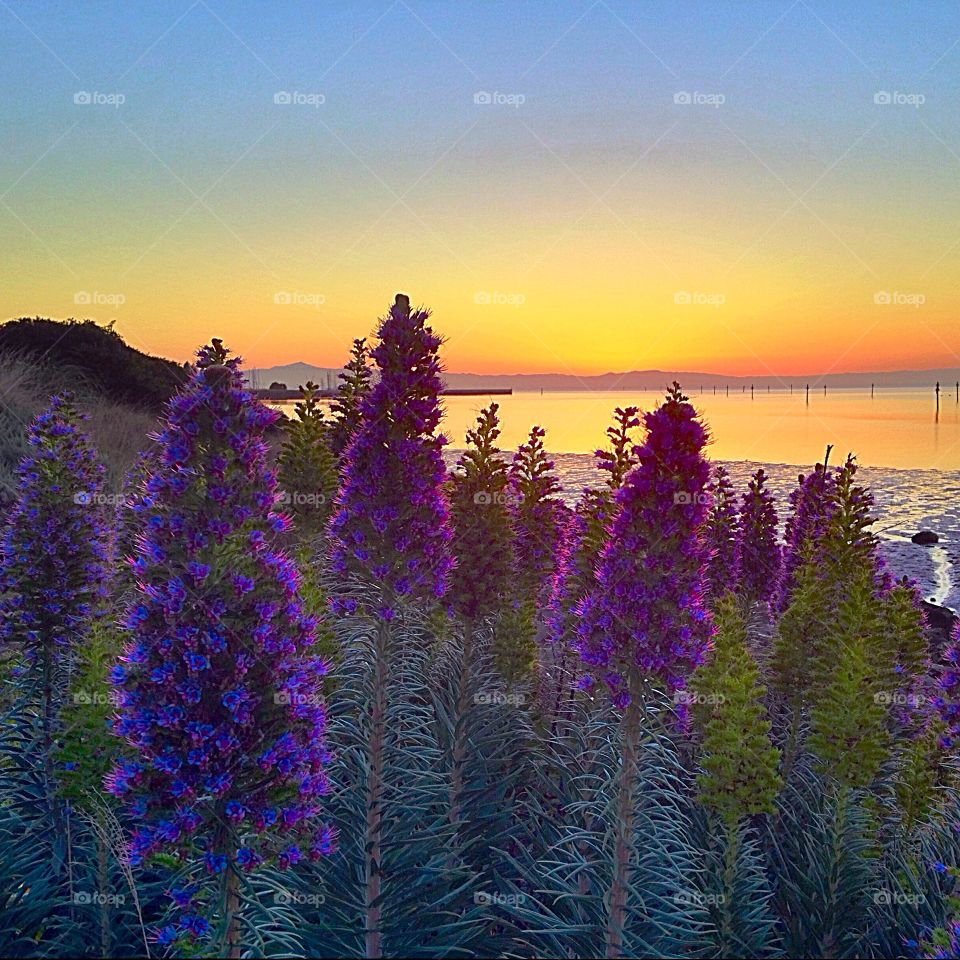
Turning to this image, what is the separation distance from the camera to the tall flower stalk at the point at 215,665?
385cm

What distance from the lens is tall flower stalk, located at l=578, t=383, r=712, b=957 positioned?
219 inches

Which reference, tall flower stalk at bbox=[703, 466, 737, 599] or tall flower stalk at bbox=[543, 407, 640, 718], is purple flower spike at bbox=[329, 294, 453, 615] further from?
tall flower stalk at bbox=[703, 466, 737, 599]

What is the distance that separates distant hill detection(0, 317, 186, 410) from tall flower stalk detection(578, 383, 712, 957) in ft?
109

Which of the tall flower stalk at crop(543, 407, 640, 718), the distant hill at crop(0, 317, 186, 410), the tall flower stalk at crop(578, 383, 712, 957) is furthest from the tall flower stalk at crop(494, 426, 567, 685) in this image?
the distant hill at crop(0, 317, 186, 410)

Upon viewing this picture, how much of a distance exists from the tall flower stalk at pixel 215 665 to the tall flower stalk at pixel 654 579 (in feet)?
8.41

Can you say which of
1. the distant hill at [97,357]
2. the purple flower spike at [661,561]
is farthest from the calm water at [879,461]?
the distant hill at [97,357]

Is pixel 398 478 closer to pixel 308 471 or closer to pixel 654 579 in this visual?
pixel 654 579

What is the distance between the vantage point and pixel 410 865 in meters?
6.58

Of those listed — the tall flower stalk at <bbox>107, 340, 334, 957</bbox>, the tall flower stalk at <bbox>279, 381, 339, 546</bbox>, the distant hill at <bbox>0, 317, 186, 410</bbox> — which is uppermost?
the distant hill at <bbox>0, 317, 186, 410</bbox>

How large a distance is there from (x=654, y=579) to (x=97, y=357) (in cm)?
3801

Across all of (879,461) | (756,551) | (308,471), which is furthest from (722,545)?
(879,461)

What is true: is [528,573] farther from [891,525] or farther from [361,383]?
[891,525]

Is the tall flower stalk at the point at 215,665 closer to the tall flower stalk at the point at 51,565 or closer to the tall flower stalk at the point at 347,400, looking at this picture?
the tall flower stalk at the point at 51,565

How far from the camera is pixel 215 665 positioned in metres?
3.91
